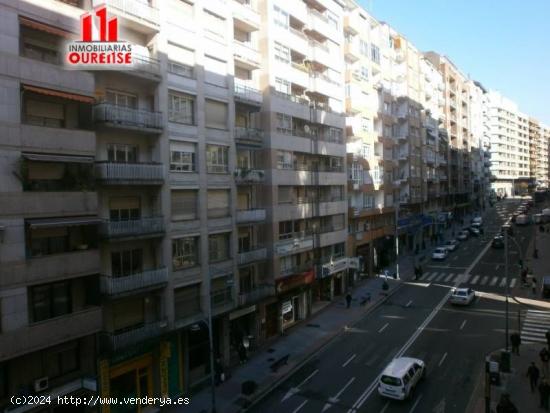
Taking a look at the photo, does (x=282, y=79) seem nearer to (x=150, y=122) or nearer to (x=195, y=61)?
(x=195, y=61)

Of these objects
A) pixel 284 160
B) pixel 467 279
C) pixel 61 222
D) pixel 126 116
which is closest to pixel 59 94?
pixel 126 116

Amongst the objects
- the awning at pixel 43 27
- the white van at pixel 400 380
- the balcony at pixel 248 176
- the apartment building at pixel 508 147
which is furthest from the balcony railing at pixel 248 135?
the apartment building at pixel 508 147

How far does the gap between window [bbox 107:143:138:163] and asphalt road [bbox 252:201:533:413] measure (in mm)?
15456

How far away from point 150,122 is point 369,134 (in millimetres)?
35109

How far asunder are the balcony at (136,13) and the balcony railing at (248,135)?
928cm

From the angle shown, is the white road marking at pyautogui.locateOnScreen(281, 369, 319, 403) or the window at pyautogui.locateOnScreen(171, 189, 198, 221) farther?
the window at pyautogui.locateOnScreen(171, 189, 198, 221)

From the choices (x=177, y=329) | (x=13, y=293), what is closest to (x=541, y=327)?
(x=177, y=329)

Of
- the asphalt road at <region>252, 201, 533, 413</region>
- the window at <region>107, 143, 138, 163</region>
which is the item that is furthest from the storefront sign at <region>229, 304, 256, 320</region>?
the window at <region>107, 143, 138, 163</region>

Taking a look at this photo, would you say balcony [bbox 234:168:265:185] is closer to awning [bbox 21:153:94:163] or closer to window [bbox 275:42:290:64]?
window [bbox 275:42:290:64]

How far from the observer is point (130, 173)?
23.6 m

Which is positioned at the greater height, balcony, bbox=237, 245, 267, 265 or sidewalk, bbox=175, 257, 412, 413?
balcony, bbox=237, 245, 267, 265

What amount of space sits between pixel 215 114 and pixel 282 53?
35.7 feet

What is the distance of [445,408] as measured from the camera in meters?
22.7

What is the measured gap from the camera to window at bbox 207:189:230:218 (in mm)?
29766
